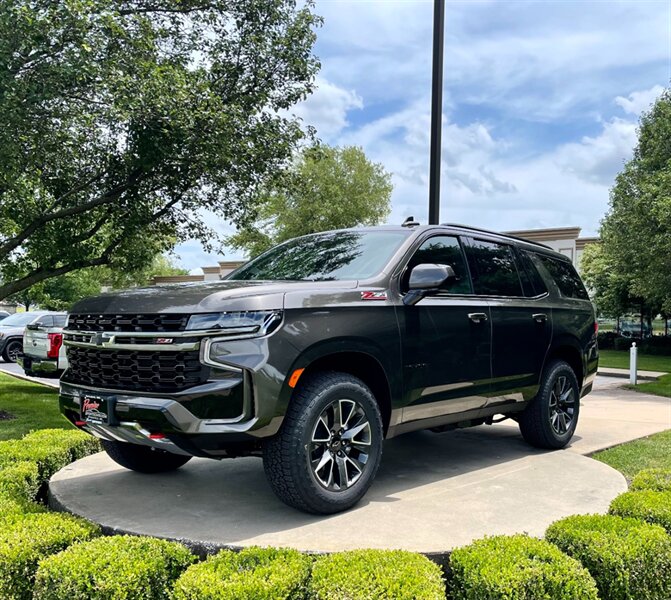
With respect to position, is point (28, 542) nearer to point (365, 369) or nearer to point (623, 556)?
point (365, 369)

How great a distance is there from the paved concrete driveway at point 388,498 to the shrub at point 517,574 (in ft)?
1.02

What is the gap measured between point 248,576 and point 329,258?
7.97 feet

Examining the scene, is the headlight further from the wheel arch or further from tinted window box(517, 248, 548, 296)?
tinted window box(517, 248, 548, 296)

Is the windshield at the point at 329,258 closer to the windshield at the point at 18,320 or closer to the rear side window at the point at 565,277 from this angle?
the rear side window at the point at 565,277

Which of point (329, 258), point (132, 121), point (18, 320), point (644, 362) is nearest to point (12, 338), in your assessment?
point (18, 320)

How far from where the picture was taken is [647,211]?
16.7 metres

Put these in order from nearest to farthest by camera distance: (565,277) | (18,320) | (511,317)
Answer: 1. (511,317)
2. (565,277)
3. (18,320)

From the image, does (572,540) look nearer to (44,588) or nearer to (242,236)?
(44,588)

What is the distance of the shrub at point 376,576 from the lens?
9.44ft

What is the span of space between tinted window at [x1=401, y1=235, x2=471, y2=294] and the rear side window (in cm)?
148

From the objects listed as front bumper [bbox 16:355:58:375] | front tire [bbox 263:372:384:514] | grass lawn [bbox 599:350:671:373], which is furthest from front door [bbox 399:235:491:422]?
grass lawn [bbox 599:350:671:373]

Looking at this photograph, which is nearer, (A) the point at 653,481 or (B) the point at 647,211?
(A) the point at 653,481

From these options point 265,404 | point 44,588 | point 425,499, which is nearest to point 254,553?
point 265,404

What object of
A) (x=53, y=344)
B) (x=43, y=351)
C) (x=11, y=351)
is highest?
(x=53, y=344)
